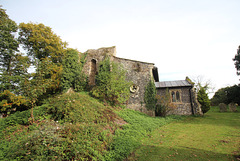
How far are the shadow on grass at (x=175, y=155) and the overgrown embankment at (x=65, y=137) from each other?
1.60 ft

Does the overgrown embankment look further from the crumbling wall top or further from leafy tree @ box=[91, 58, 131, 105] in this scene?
the crumbling wall top

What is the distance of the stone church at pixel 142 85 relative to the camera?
48.8 feet

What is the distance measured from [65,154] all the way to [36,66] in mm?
7277

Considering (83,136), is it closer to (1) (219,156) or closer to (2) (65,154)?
(2) (65,154)

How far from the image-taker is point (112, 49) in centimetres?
1716

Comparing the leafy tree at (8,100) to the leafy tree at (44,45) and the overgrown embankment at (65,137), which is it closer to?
the leafy tree at (44,45)

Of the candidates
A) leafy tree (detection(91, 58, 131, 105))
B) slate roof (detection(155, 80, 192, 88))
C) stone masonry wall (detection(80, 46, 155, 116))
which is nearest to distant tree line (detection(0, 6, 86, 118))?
stone masonry wall (detection(80, 46, 155, 116))

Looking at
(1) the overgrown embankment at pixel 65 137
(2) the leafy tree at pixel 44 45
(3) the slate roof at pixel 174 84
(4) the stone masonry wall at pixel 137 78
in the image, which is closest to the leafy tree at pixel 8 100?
(2) the leafy tree at pixel 44 45

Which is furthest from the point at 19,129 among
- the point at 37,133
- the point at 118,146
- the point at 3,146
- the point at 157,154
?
the point at 157,154

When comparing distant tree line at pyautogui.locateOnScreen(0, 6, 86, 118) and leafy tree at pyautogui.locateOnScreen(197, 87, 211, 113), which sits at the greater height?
distant tree line at pyautogui.locateOnScreen(0, 6, 86, 118)

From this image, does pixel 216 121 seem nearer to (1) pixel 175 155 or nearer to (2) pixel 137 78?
(2) pixel 137 78

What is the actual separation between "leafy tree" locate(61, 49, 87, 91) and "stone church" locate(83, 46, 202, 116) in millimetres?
1253

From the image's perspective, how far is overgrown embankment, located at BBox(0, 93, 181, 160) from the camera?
14.3 ft

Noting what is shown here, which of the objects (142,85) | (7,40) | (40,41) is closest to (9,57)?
(7,40)
